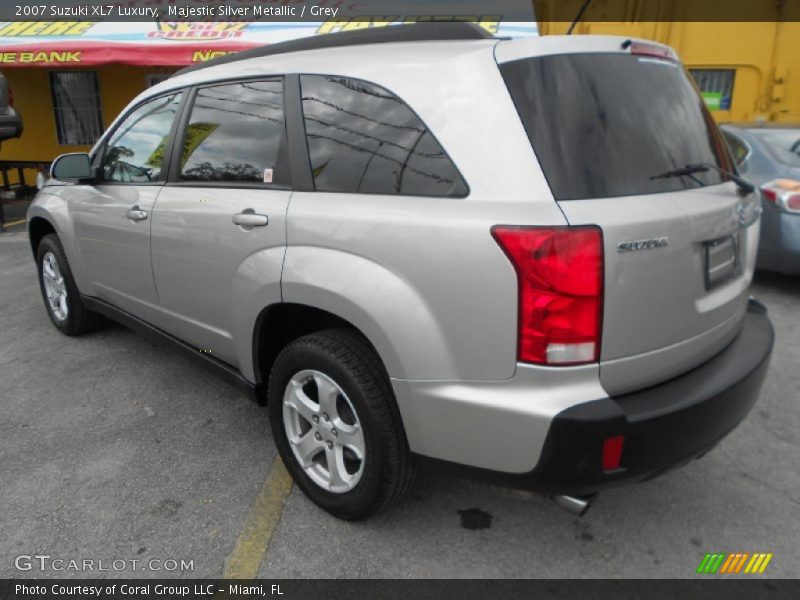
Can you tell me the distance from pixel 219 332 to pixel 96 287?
1.51 metres

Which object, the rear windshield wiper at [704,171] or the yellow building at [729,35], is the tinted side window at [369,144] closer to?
the rear windshield wiper at [704,171]

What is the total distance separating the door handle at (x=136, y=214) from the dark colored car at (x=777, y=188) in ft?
15.9

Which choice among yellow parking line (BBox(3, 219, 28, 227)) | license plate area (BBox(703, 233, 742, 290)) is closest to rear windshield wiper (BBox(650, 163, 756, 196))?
license plate area (BBox(703, 233, 742, 290))

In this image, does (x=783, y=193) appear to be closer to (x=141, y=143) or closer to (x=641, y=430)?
(x=641, y=430)

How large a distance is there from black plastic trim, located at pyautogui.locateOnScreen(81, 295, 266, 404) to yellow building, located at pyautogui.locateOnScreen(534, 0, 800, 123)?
963cm

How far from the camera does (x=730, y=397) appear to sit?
2.00 metres

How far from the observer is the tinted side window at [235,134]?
8.15 feet

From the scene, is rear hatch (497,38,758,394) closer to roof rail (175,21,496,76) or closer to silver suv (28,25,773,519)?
silver suv (28,25,773,519)

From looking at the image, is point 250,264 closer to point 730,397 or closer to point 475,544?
point 475,544

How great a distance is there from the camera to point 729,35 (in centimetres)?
1068

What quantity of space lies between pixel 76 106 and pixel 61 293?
10079 millimetres

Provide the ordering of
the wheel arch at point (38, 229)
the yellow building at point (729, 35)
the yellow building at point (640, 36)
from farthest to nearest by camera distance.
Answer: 1. the yellow building at point (729, 35)
2. the yellow building at point (640, 36)
3. the wheel arch at point (38, 229)

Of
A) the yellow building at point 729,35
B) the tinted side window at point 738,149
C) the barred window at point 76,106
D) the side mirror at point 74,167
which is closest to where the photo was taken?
the side mirror at point 74,167

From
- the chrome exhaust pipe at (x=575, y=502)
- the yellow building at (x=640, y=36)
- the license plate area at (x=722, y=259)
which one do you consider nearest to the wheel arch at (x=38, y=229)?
the chrome exhaust pipe at (x=575, y=502)
